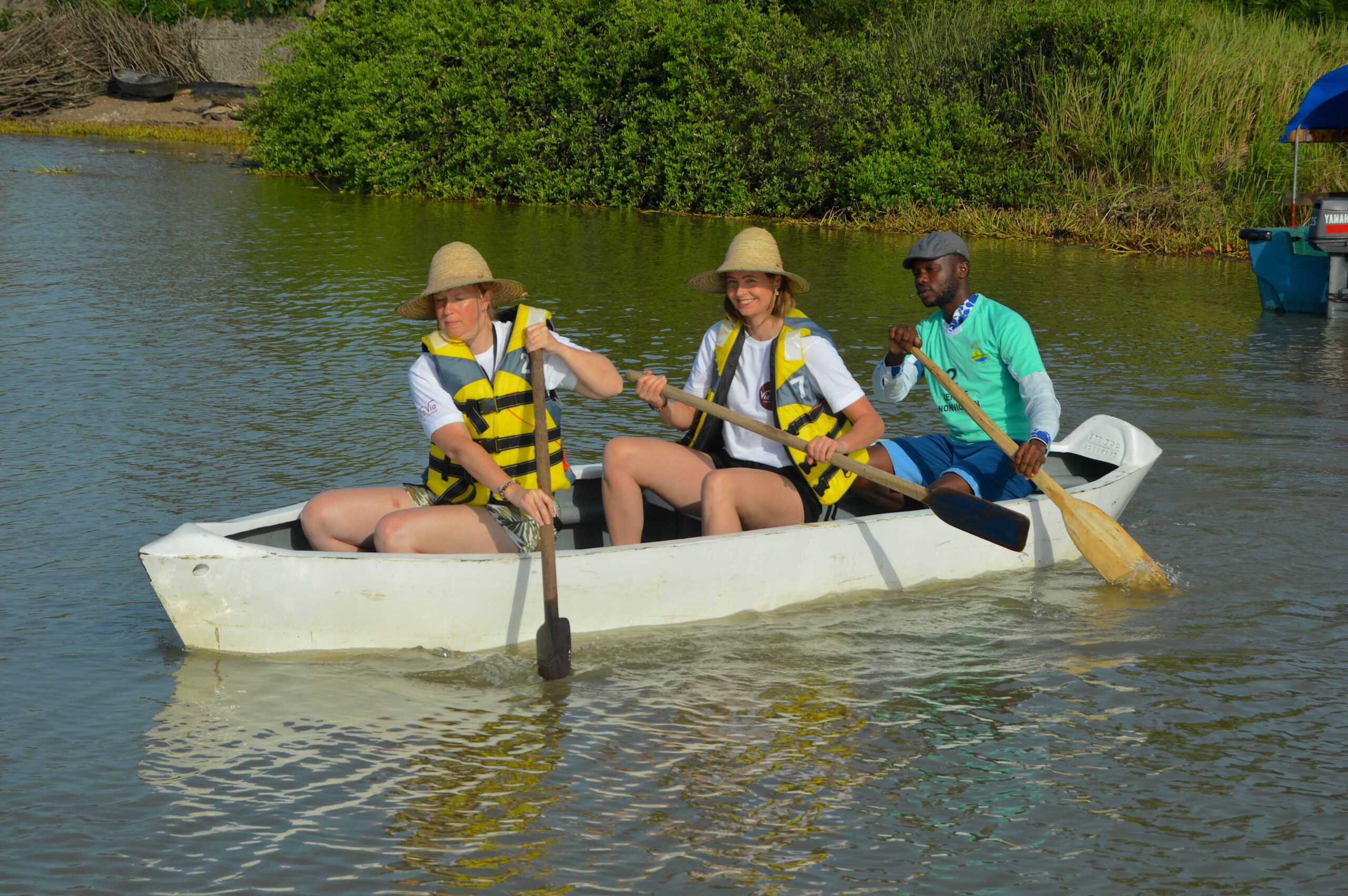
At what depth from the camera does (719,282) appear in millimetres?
5047

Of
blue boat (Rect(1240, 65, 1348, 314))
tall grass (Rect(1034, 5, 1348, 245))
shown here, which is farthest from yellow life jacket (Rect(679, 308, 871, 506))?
tall grass (Rect(1034, 5, 1348, 245))

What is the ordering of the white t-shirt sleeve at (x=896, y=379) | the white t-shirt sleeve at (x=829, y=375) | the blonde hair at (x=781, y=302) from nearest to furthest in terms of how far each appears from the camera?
the white t-shirt sleeve at (x=829, y=375) → the blonde hair at (x=781, y=302) → the white t-shirt sleeve at (x=896, y=379)

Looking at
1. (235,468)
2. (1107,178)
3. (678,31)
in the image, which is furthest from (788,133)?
(235,468)

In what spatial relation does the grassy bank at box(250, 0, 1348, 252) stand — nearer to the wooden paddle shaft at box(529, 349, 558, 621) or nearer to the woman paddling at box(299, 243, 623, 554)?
the woman paddling at box(299, 243, 623, 554)

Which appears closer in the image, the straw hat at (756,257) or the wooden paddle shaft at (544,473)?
the wooden paddle shaft at (544,473)

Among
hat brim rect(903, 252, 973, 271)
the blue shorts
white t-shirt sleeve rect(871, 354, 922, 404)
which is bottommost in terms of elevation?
the blue shorts

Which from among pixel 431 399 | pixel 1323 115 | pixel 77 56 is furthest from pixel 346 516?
pixel 77 56

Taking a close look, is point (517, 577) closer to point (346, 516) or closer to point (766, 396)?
point (346, 516)

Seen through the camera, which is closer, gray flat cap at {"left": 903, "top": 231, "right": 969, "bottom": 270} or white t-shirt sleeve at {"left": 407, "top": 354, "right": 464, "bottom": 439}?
white t-shirt sleeve at {"left": 407, "top": 354, "right": 464, "bottom": 439}

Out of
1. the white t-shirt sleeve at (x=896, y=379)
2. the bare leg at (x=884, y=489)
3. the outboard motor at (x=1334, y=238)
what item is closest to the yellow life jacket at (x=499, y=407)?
the bare leg at (x=884, y=489)

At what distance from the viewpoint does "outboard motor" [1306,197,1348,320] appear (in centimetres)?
1095

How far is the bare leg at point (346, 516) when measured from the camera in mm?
4590

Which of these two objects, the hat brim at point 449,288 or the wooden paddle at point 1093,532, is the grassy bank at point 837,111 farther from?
the hat brim at point 449,288

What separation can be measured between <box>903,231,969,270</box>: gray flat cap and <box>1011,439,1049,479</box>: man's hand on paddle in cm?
80
